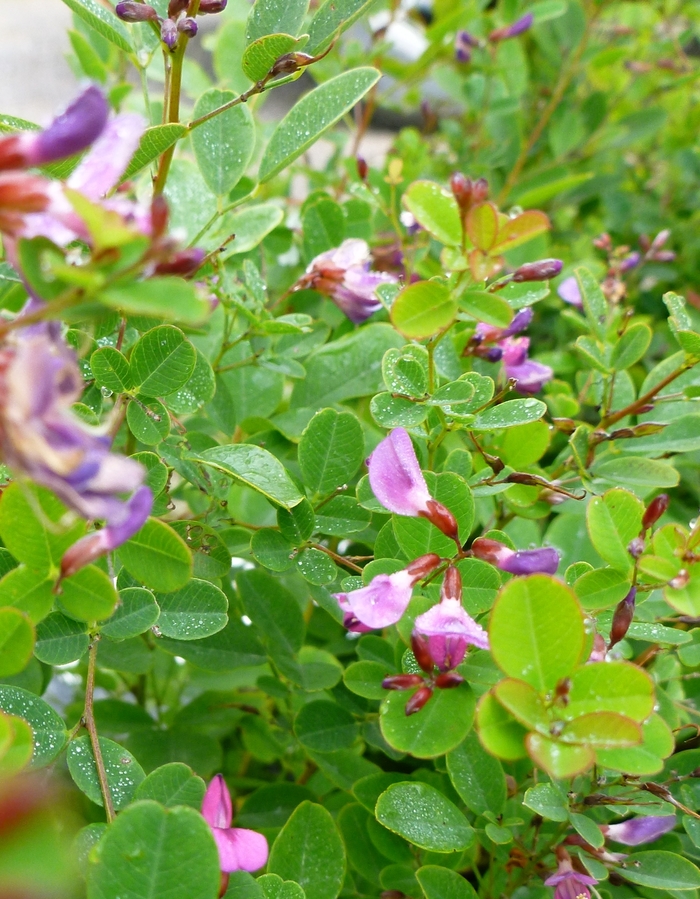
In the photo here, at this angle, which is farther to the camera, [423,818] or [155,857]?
[423,818]

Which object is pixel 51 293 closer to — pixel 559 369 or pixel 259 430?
pixel 259 430

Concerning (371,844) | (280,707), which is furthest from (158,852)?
(280,707)

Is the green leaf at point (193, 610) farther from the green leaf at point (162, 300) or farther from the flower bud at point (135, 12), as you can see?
the flower bud at point (135, 12)

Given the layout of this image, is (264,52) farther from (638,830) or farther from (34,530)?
(638,830)

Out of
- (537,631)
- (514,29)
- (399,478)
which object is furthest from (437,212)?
(514,29)

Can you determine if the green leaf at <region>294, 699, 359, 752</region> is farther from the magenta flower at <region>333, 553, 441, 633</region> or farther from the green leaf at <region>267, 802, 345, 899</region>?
the magenta flower at <region>333, 553, 441, 633</region>

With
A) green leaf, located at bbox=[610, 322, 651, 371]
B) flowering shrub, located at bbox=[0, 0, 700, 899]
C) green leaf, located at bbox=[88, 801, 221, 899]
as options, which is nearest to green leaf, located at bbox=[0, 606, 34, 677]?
flowering shrub, located at bbox=[0, 0, 700, 899]

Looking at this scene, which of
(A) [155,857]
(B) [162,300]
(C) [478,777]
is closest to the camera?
(B) [162,300]
